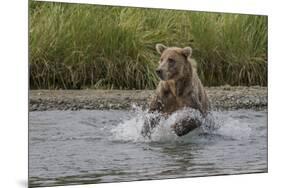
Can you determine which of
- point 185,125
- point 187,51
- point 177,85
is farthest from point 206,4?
point 185,125

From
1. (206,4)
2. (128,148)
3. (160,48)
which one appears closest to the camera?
(128,148)

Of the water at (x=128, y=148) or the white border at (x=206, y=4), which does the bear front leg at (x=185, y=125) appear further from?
the white border at (x=206, y=4)

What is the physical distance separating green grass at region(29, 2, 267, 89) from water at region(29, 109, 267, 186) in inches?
11.6

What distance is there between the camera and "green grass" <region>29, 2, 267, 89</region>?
4.91m

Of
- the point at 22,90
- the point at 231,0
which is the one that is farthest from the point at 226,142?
the point at 22,90

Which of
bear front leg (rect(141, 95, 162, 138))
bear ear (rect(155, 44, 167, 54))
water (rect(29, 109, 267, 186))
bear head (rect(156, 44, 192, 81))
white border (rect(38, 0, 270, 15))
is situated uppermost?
white border (rect(38, 0, 270, 15))

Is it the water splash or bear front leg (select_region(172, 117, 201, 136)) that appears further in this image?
bear front leg (select_region(172, 117, 201, 136))

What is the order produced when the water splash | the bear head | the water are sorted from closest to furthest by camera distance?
1. the water
2. the water splash
3. the bear head

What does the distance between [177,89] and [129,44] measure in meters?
0.58

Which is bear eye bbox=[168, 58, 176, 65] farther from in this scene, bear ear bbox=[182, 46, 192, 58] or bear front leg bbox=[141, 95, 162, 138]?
bear front leg bbox=[141, 95, 162, 138]

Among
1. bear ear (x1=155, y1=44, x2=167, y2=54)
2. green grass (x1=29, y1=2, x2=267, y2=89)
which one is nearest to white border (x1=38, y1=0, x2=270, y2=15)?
green grass (x1=29, y1=2, x2=267, y2=89)

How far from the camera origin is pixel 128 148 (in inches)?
201

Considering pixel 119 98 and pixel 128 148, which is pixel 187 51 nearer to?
pixel 119 98
